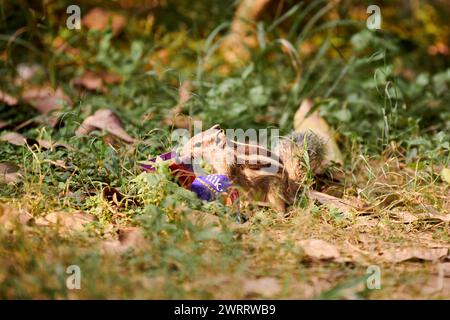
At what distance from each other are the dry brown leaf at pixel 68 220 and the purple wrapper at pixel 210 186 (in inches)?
14.9

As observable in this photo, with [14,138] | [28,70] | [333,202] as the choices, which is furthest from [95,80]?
[333,202]

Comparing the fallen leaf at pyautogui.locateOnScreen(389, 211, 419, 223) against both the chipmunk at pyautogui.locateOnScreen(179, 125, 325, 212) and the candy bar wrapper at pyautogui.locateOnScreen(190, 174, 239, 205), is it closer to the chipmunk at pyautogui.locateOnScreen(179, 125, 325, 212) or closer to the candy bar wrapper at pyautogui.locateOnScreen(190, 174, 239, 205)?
the chipmunk at pyautogui.locateOnScreen(179, 125, 325, 212)

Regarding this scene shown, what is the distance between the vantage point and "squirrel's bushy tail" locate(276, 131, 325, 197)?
2561 millimetres

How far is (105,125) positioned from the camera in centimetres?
306

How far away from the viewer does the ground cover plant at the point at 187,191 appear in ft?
6.30

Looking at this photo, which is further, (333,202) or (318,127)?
(318,127)

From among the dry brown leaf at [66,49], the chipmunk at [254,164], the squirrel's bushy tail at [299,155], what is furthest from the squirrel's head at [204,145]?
the dry brown leaf at [66,49]

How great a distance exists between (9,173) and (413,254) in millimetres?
1463

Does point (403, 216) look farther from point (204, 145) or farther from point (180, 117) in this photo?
point (180, 117)

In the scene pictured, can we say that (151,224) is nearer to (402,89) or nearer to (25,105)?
(25,105)

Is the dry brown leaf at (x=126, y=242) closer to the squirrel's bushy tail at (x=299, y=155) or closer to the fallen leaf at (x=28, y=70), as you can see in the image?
the squirrel's bushy tail at (x=299, y=155)

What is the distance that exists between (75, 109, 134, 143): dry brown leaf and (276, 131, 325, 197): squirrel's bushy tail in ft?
2.33

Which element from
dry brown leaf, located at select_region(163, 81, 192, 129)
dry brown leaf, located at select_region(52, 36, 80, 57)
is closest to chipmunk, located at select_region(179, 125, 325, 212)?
dry brown leaf, located at select_region(163, 81, 192, 129)

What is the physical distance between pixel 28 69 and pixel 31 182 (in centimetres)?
191
